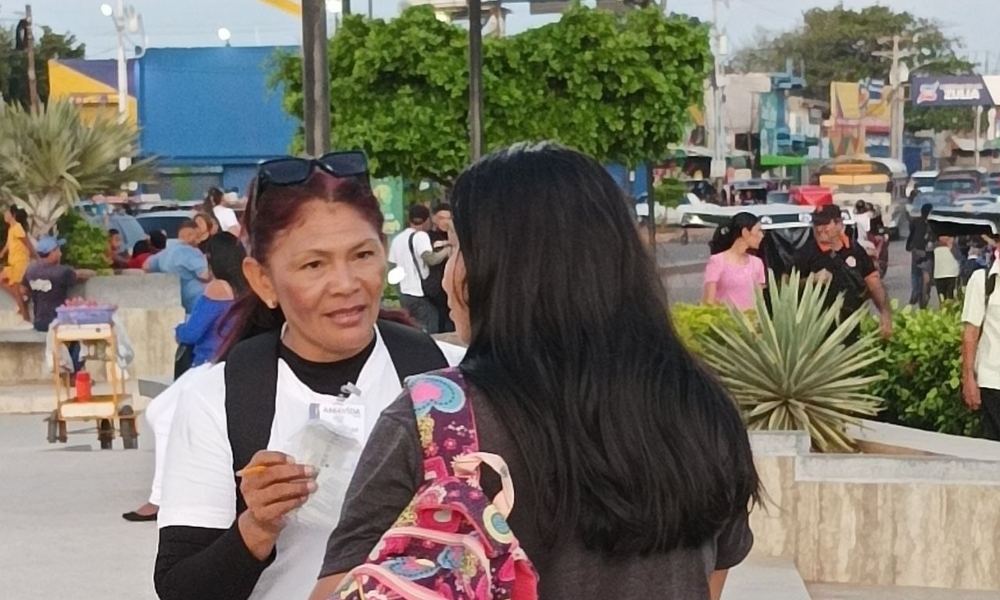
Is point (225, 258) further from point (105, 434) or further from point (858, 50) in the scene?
point (858, 50)

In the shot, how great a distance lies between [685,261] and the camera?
1470 inches

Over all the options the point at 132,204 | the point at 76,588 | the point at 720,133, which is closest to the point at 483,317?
the point at 76,588

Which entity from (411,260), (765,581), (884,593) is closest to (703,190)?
(411,260)

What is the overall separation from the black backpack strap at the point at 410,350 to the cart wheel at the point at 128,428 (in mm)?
9257

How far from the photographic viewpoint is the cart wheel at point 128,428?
11828 millimetres

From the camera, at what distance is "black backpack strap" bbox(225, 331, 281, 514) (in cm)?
260

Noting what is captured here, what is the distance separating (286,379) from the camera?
266cm

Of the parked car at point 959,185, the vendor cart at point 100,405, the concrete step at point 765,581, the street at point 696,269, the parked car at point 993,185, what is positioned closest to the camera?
the concrete step at point 765,581

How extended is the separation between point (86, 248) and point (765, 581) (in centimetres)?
1253

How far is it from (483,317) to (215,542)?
23.6 inches

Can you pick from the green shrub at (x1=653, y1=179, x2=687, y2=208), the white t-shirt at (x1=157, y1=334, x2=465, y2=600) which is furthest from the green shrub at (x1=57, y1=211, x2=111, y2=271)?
the green shrub at (x1=653, y1=179, x2=687, y2=208)

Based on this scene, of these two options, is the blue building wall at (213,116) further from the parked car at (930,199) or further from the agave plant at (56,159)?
the agave plant at (56,159)

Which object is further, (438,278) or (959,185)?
(959,185)

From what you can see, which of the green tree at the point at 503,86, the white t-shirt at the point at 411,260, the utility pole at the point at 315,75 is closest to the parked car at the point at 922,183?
the green tree at the point at 503,86
